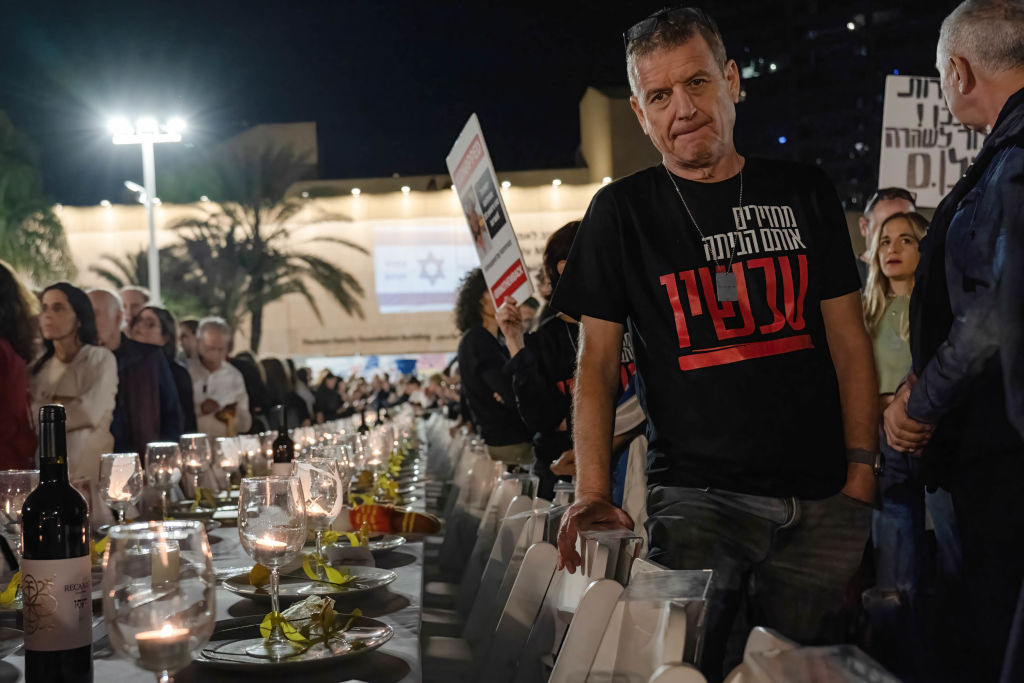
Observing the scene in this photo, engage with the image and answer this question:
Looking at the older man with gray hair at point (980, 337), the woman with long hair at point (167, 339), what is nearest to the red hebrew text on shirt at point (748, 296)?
the older man with gray hair at point (980, 337)

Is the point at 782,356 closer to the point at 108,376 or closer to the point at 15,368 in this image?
the point at 15,368

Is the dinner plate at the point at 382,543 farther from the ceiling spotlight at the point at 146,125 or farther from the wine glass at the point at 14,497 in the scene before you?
the ceiling spotlight at the point at 146,125

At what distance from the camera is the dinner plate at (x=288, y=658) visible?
6.07 feet

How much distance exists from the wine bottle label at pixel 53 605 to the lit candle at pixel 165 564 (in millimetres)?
238

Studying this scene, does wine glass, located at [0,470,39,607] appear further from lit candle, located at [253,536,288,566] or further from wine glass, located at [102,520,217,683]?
wine glass, located at [102,520,217,683]

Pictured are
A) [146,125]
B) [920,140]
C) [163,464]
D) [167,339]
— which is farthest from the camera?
[146,125]

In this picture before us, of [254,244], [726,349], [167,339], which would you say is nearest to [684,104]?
[726,349]

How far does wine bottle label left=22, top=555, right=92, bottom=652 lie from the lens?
5.08 ft

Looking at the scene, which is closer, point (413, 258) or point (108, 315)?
point (108, 315)

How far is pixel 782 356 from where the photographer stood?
239 centimetres

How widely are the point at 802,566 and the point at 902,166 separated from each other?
4786 millimetres

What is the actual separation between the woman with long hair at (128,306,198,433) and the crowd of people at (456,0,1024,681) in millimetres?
5694

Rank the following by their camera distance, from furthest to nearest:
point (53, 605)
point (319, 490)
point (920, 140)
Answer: point (920, 140) < point (319, 490) < point (53, 605)

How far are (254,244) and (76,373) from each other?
23174 mm
